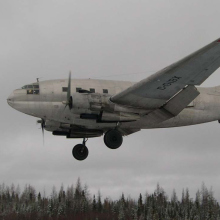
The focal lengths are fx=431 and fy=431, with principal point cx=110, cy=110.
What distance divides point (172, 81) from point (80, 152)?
8.89 metres

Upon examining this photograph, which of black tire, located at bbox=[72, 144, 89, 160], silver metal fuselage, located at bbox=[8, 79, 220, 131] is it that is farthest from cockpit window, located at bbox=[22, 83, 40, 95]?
black tire, located at bbox=[72, 144, 89, 160]

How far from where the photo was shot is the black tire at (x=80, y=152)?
1137 inches

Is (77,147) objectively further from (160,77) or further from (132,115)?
(160,77)

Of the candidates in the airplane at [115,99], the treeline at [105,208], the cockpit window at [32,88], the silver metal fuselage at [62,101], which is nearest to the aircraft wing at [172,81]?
the airplane at [115,99]

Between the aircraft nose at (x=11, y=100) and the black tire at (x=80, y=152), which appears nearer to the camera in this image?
the aircraft nose at (x=11, y=100)

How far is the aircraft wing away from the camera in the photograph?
21.7m

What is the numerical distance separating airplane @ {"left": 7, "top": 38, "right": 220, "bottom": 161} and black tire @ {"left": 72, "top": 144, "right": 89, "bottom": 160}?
2.25 m

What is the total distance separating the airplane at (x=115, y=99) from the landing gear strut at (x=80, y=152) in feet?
7.35

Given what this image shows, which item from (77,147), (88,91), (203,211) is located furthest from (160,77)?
(203,211)

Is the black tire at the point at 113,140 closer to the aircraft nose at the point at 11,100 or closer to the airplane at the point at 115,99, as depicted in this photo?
the airplane at the point at 115,99

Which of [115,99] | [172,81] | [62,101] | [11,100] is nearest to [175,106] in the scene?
[172,81]

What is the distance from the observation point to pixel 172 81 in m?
23.3

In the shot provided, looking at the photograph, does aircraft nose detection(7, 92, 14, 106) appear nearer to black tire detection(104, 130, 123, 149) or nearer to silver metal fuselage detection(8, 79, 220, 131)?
silver metal fuselage detection(8, 79, 220, 131)

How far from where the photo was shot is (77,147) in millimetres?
29016
